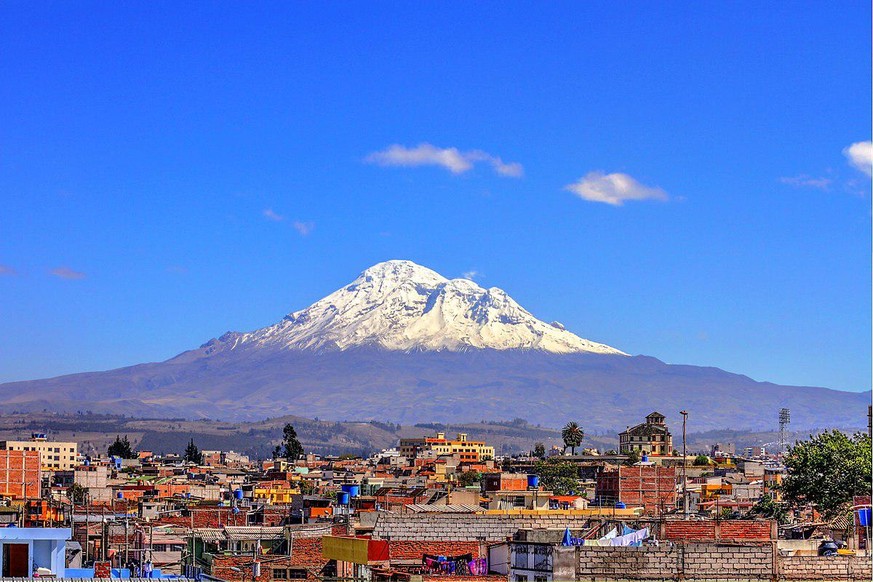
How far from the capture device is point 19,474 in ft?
299

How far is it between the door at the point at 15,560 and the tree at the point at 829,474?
1354 inches

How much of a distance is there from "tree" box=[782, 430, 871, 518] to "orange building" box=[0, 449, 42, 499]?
4355 centimetres

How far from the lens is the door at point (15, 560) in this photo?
31.0 meters

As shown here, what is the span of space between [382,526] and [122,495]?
6564cm

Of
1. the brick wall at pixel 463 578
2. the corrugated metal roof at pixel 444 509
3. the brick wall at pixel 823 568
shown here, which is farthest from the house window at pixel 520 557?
the corrugated metal roof at pixel 444 509

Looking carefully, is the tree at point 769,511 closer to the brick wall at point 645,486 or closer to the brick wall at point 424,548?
the brick wall at point 645,486

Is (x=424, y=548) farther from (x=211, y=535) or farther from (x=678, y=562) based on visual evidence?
(x=211, y=535)

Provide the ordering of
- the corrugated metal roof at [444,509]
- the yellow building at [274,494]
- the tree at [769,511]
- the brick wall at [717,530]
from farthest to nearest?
the yellow building at [274,494] → the tree at [769,511] → the corrugated metal roof at [444,509] → the brick wall at [717,530]

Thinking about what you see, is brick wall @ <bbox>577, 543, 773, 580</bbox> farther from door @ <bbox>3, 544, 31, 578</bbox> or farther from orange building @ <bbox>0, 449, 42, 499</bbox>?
orange building @ <bbox>0, 449, 42, 499</bbox>

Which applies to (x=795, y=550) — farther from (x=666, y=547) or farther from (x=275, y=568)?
(x=275, y=568)

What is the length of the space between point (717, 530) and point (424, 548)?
6929 millimetres

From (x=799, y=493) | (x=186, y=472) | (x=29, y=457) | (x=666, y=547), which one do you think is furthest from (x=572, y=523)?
(x=186, y=472)

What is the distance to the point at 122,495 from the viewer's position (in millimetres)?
101438

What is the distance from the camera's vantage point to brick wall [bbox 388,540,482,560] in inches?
1453
